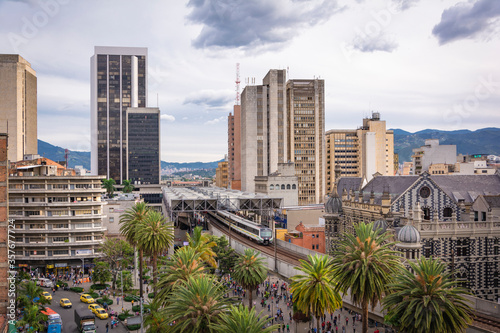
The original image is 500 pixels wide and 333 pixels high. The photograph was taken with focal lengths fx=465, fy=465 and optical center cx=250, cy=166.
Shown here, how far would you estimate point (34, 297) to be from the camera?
68.9 meters

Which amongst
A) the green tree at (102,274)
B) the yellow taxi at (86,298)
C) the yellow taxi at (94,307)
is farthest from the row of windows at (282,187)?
the yellow taxi at (94,307)

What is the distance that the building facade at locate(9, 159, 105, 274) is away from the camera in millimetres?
104562

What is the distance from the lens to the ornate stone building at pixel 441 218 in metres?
69.0

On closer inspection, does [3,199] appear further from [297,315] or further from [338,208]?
[338,208]

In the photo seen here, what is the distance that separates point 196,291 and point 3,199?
2754 cm

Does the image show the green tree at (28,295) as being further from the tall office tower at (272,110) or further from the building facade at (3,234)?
the tall office tower at (272,110)

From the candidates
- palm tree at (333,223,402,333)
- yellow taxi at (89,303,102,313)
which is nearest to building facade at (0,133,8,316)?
yellow taxi at (89,303,102,313)

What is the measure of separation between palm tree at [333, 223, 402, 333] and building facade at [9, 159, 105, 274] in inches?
3041

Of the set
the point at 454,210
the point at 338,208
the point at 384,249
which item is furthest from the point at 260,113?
the point at 384,249

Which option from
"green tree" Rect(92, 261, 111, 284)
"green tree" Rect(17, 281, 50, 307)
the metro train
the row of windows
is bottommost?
"green tree" Rect(92, 261, 111, 284)

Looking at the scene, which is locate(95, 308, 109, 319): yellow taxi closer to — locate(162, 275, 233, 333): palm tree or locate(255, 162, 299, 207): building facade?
locate(162, 275, 233, 333): palm tree

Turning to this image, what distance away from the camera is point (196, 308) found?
3794cm

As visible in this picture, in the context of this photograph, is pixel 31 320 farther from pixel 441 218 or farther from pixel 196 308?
pixel 441 218

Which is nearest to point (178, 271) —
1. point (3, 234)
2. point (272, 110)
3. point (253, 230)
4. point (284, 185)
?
point (3, 234)
